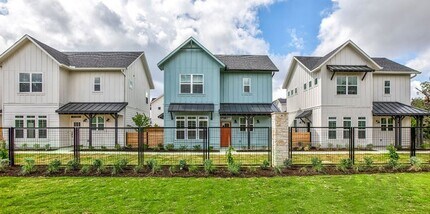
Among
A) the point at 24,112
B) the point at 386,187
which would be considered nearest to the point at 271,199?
the point at 386,187

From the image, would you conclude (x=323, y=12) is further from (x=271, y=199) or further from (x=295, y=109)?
(x=271, y=199)

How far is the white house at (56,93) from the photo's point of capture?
1973cm

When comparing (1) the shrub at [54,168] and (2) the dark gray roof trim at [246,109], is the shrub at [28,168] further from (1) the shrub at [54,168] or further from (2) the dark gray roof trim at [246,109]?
(2) the dark gray roof trim at [246,109]

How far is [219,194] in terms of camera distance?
752 centimetres

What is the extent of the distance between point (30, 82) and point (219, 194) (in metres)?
19.4

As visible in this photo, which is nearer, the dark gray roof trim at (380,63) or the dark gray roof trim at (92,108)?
the dark gray roof trim at (92,108)

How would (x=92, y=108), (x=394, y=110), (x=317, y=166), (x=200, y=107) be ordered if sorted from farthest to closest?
1. (x=394, y=110)
2. (x=92, y=108)
3. (x=200, y=107)
4. (x=317, y=166)

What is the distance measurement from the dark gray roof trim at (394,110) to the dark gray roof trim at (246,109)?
8274mm

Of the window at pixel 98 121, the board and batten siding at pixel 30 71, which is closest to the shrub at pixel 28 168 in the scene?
the window at pixel 98 121

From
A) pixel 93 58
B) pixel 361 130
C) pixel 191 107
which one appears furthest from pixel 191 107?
pixel 361 130

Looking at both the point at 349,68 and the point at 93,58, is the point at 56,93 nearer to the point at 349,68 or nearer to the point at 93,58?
the point at 93,58

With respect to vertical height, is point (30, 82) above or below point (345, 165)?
above

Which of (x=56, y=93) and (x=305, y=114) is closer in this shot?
(x=56, y=93)

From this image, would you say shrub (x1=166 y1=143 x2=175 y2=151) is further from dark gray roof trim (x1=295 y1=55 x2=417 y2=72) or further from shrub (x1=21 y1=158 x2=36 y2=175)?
dark gray roof trim (x1=295 y1=55 x2=417 y2=72)
